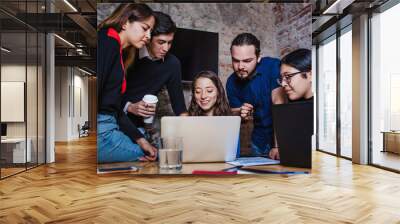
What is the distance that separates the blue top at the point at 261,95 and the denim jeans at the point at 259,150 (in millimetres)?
46

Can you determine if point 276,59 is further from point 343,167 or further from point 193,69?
point 343,167

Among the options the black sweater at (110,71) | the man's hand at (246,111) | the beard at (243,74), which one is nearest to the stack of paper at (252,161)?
Answer: the man's hand at (246,111)

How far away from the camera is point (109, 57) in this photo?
245 inches

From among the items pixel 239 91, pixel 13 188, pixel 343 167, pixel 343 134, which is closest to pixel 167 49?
pixel 239 91

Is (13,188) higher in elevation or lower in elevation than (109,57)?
lower

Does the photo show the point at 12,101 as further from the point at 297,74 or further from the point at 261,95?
the point at 297,74

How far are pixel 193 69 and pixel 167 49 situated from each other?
52cm

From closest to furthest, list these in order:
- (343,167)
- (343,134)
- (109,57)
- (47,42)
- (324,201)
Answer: (324,201) → (109,57) → (343,167) → (47,42) → (343,134)

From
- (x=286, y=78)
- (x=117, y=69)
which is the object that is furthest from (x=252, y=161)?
(x=117, y=69)

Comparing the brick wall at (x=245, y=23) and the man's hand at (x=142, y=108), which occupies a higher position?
the brick wall at (x=245, y=23)

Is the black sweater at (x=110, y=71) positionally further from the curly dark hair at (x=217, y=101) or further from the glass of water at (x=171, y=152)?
the curly dark hair at (x=217, y=101)

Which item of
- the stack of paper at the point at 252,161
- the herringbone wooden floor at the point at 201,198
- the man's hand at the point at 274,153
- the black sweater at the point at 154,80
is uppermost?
the black sweater at the point at 154,80

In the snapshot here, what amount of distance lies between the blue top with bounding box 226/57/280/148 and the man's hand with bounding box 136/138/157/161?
4.71ft

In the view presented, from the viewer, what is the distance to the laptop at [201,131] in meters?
6.25
